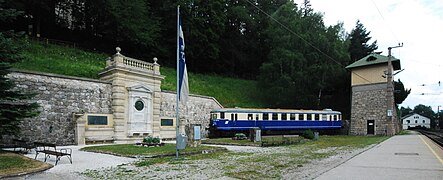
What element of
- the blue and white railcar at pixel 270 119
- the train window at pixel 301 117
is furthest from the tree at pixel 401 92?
the train window at pixel 301 117

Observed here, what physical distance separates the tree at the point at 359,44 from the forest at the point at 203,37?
5994 mm

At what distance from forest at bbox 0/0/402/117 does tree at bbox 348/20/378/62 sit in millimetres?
5994

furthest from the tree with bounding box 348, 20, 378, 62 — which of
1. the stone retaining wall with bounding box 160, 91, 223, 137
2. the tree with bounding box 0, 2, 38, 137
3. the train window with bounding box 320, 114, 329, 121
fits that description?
the tree with bounding box 0, 2, 38, 137

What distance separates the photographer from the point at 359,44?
5072 cm

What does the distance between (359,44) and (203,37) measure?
2701cm

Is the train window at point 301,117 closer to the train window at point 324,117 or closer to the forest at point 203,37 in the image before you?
the train window at point 324,117

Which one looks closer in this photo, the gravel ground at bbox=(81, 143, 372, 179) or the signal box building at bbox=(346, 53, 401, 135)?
the gravel ground at bbox=(81, 143, 372, 179)

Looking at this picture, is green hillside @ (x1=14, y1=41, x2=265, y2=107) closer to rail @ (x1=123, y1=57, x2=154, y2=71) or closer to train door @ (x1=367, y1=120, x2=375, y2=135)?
rail @ (x1=123, y1=57, x2=154, y2=71)

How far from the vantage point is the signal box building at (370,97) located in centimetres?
3406

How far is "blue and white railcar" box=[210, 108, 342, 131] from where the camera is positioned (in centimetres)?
2589

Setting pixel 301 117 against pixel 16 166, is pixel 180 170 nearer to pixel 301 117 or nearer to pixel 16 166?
pixel 16 166

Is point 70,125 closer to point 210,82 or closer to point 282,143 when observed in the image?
point 282,143

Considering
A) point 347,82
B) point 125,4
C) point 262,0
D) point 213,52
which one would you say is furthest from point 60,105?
point 262,0

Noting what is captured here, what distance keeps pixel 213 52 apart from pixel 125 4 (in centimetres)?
1273
